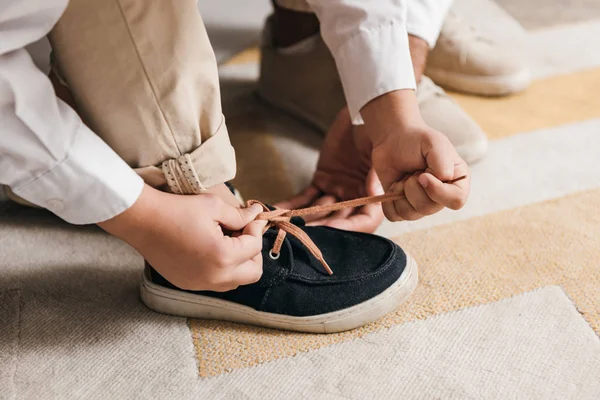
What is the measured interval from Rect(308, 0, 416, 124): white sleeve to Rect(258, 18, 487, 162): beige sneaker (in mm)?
216

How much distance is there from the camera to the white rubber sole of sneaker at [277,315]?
2.14 feet

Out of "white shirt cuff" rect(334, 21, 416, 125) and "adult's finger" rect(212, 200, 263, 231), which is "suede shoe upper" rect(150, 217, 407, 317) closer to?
"adult's finger" rect(212, 200, 263, 231)

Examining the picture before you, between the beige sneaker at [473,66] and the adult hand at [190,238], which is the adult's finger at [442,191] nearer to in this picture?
the adult hand at [190,238]

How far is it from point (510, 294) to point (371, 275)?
17 cm

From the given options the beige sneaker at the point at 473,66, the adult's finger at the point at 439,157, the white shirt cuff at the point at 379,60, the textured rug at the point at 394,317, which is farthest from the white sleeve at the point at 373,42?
the beige sneaker at the point at 473,66

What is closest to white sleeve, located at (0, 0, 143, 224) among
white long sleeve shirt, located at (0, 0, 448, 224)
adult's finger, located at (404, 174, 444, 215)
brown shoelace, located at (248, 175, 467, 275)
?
white long sleeve shirt, located at (0, 0, 448, 224)

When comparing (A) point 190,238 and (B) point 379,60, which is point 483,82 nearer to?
(B) point 379,60

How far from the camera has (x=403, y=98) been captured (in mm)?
686

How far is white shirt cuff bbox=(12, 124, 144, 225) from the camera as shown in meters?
0.51

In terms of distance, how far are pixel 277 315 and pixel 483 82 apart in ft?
2.04

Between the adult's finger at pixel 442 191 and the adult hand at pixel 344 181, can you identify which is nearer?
the adult's finger at pixel 442 191

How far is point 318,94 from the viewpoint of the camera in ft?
3.19

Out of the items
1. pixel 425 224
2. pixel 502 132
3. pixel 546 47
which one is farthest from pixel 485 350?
pixel 546 47

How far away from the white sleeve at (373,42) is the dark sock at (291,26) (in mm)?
263
